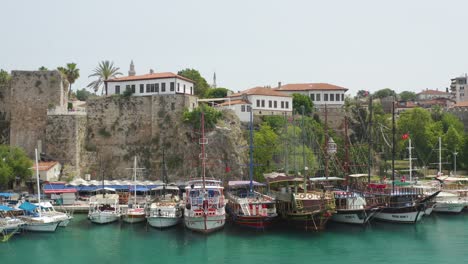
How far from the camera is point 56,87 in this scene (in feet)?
211

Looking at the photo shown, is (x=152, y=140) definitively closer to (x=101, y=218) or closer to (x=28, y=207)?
(x=101, y=218)

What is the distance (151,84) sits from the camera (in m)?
65.6

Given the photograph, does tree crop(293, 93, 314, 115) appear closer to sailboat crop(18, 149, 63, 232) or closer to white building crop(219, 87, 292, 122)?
white building crop(219, 87, 292, 122)

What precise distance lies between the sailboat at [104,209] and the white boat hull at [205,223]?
27.1 feet

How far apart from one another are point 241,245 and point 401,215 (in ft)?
53.5

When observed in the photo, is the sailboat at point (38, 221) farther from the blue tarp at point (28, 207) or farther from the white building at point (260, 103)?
the white building at point (260, 103)

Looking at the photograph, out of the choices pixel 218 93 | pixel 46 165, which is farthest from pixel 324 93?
pixel 46 165

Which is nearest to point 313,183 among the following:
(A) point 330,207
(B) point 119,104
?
(A) point 330,207

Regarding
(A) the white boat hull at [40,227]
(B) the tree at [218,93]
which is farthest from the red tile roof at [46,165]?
(B) the tree at [218,93]

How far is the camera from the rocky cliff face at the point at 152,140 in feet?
201

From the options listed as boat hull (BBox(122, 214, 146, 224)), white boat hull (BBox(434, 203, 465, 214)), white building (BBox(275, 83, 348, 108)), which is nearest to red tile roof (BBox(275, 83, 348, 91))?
white building (BBox(275, 83, 348, 108))

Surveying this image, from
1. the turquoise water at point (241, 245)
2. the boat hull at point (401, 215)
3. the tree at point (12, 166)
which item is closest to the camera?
the turquoise water at point (241, 245)

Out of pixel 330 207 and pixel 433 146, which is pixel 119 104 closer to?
pixel 330 207

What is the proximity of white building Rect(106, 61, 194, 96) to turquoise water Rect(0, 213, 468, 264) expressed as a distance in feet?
75.5
